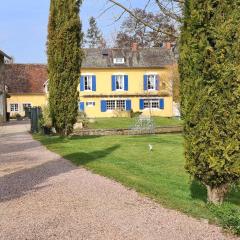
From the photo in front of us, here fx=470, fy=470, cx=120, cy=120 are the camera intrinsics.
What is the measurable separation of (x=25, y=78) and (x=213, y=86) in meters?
52.1

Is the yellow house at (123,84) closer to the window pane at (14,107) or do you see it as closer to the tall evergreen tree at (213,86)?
the window pane at (14,107)

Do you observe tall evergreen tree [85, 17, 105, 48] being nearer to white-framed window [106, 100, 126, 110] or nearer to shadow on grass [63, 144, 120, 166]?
white-framed window [106, 100, 126, 110]

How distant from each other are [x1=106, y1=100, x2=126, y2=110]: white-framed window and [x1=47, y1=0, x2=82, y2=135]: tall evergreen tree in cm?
2792

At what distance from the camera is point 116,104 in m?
49.1

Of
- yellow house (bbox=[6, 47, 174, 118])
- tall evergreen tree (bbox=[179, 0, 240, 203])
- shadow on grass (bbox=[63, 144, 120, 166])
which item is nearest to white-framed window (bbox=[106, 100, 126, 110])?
yellow house (bbox=[6, 47, 174, 118])

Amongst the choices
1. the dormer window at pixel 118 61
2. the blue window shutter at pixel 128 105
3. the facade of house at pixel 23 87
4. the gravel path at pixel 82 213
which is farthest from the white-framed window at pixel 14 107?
the gravel path at pixel 82 213

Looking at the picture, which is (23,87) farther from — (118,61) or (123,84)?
(123,84)

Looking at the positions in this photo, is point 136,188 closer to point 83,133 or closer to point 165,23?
point 165,23

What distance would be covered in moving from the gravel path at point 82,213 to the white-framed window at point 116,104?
38.8 metres

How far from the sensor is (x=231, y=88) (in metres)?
6.58

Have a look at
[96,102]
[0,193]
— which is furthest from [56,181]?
[96,102]

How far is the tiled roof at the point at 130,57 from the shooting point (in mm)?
49219

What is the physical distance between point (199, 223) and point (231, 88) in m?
1.94

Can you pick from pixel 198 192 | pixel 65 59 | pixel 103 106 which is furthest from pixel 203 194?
pixel 103 106
